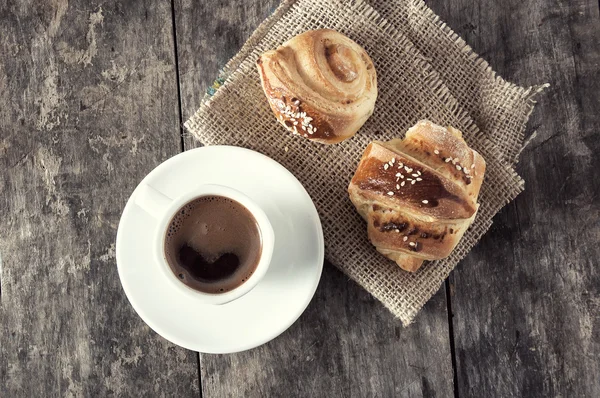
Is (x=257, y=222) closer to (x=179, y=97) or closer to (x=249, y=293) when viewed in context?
(x=249, y=293)

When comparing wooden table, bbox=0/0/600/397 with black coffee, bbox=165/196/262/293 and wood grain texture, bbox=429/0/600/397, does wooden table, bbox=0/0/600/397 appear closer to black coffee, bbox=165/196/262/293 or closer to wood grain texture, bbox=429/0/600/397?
wood grain texture, bbox=429/0/600/397

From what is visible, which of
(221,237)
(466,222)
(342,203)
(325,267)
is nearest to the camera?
(221,237)

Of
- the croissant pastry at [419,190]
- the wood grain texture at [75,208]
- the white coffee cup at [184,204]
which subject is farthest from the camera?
the wood grain texture at [75,208]

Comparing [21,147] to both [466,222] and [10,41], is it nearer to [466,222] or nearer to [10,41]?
[10,41]

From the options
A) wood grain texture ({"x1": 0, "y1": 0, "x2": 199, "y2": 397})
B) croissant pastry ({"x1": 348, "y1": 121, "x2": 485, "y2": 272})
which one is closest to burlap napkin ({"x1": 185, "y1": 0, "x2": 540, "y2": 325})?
croissant pastry ({"x1": 348, "y1": 121, "x2": 485, "y2": 272})

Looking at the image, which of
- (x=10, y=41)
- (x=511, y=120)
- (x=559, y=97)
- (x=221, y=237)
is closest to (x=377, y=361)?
(x=221, y=237)

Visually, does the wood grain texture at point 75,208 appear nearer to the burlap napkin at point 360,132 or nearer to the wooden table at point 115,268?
the wooden table at point 115,268

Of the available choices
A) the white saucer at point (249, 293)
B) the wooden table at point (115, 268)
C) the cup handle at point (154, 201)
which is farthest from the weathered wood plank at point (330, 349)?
the cup handle at point (154, 201)
